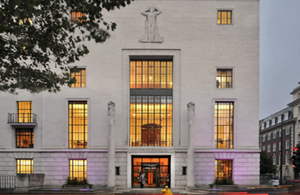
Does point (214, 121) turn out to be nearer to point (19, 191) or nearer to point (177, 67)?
point (177, 67)

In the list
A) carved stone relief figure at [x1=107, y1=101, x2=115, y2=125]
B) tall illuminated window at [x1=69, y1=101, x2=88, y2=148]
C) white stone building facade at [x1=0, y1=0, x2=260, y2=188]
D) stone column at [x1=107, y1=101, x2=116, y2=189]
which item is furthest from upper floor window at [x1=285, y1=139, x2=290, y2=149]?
tall illuminated window at [x1=69, y1=101, x2=88, y2=148]

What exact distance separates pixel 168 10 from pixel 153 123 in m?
12.0

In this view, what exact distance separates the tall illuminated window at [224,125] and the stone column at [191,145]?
322cm

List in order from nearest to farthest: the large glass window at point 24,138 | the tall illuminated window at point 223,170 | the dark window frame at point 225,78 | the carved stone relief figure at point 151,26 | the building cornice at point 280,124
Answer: the tall illuminated window at point 223,170, the large glass window at point 24,138, the carved stone relief figure at point 151,26, the dark window frame at point 225,78, the building cornice at point 280,124

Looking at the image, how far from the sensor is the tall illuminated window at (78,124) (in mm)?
28906

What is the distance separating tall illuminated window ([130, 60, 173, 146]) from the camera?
29219 mm

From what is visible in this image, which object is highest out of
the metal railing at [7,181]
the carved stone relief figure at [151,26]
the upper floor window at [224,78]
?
the carved stone relief figure at [151,26]

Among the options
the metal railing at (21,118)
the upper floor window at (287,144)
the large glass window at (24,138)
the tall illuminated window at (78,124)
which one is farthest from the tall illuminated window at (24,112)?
the upper floor window at (287,144)

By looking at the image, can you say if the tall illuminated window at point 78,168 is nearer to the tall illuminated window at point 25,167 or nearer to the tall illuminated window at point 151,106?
the tall illuminated window at point 25,167

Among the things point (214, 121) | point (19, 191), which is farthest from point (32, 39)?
point (214, 121)

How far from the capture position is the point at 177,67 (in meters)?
29.5

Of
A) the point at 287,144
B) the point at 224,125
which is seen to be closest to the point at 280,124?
the point at 287,144

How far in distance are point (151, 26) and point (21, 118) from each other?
1646 cm

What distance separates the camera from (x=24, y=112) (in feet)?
95.6
